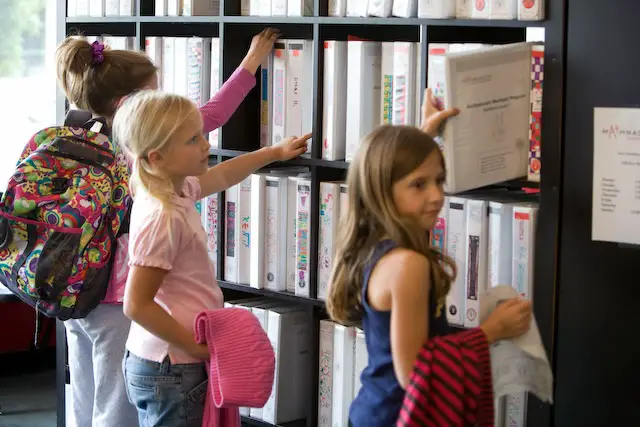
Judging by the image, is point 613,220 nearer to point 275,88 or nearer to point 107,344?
point 275,88

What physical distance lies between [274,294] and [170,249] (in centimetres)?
75

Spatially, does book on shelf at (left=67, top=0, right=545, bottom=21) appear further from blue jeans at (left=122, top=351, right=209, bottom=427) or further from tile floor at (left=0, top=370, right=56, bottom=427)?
tile floor at (left=0, top=370, right=56, bottom=427)

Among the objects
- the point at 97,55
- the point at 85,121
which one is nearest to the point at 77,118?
the point at 85,121

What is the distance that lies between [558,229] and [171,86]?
129cm

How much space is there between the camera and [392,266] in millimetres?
1802

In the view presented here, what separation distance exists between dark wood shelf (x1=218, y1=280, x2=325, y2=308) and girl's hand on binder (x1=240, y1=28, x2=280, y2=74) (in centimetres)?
59

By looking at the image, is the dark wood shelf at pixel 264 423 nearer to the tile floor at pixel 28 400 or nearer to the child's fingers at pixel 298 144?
the child's fingers at pixel 298 144

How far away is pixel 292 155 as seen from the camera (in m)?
2.60

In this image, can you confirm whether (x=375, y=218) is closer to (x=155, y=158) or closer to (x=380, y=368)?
(x=380, y=368)

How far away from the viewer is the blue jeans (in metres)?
2.16

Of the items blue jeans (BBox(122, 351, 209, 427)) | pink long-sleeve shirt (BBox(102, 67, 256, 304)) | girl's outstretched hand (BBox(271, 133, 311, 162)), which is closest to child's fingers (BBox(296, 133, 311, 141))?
girl's outstretched hand (BBox(271, 133, 311, 162))

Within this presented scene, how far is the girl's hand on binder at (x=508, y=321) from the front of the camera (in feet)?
6.24

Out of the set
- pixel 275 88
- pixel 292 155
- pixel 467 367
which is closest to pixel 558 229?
pixel 467 367

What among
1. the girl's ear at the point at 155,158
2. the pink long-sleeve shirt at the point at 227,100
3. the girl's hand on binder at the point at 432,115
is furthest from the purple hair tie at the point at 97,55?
the girl's hand on binder at the point at 432,115
